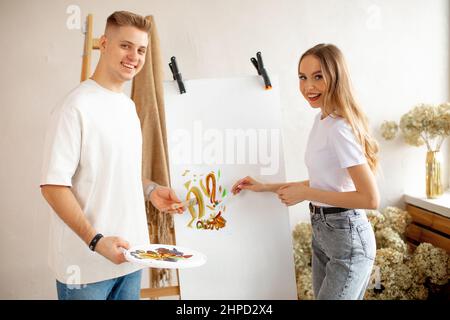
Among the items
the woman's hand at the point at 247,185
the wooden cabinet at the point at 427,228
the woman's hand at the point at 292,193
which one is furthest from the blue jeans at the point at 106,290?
the wooden cabinet at the point at 427,228

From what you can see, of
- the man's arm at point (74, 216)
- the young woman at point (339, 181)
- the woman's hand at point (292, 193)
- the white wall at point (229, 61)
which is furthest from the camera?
the white wall at point (229, 61)

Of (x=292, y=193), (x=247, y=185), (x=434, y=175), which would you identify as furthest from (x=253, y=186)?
(x=434, y=175)

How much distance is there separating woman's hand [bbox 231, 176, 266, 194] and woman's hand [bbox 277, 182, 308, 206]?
72mm

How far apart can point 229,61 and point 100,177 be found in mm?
900

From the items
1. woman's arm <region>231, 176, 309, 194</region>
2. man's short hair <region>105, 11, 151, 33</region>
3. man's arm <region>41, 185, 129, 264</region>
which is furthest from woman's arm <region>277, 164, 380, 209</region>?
man's short hair <region>105, 11, 151, 33</region>

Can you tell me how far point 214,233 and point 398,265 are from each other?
903mm

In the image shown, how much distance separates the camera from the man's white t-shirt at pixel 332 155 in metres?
1.37

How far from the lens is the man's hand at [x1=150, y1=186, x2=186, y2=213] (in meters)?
1.65

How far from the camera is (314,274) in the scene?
61.8 inches

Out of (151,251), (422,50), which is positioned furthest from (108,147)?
(422,50)

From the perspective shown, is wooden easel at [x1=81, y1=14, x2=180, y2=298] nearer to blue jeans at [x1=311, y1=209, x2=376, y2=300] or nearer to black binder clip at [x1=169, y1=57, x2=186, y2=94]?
black binder clip at [x1=169, y1=57, x2=186, y2=94]

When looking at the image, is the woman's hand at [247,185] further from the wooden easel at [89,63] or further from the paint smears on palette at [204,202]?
the wooden easel at [89,63]

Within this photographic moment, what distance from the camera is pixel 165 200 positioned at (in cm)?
168

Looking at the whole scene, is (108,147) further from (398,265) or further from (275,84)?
(398,265)
